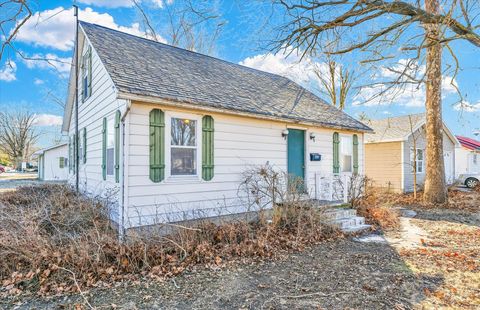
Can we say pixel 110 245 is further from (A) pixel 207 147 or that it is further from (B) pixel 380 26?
(B) pixel 380 26

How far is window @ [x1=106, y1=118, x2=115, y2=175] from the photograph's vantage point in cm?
652

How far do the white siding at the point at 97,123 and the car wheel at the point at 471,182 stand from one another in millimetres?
21081

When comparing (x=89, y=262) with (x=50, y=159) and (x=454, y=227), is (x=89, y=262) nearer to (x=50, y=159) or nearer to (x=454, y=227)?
(x=454, y=227)

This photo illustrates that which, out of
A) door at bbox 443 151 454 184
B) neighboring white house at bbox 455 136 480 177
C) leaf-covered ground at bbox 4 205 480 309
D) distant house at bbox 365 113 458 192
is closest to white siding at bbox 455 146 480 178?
neighboring white house at bbox 455 136 480 177

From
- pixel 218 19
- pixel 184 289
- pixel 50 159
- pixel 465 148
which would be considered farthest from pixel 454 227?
pixel 50 159

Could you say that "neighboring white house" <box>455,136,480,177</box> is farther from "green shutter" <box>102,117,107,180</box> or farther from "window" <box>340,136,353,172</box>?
"green shutter" <box>102,117,107,180</box>

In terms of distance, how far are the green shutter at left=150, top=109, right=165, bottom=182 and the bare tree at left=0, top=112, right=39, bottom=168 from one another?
42033 mm

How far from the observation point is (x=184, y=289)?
3908 mm

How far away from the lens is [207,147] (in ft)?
21.7

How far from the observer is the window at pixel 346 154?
1013 cm

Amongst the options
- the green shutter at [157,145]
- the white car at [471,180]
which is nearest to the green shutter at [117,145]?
the green shutter at [157,145]

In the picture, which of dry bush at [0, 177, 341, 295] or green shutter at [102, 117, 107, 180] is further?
green shutter at [102, 117, 107, 180]

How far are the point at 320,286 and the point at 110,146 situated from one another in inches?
213

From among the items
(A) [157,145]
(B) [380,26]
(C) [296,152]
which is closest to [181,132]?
(A) [157,145]
